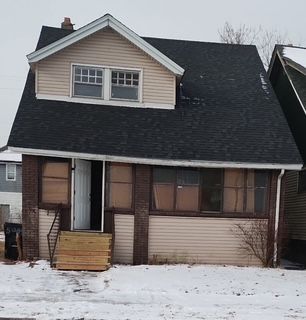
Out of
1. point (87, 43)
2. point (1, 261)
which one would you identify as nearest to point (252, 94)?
point (87, 43)

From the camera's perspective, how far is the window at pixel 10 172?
36250mm

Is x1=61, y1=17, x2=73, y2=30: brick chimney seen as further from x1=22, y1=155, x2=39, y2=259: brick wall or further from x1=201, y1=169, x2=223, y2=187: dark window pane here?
x1=201, y1=169, x2=223, y2=187: dark window pane

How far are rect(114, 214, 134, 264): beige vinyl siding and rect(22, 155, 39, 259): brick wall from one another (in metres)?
2.14

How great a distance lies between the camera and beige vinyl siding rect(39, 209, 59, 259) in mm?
12250

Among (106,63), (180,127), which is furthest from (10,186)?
(180,127)

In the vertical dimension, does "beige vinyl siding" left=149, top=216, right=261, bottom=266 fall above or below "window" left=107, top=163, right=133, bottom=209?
below

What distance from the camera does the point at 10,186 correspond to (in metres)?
36.1

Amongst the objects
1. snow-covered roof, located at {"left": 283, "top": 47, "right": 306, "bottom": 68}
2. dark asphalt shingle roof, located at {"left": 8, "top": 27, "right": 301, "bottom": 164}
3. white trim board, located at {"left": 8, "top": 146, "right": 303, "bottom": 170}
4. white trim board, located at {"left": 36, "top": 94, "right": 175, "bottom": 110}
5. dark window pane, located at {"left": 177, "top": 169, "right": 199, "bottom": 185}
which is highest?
snow-covered roof, located at {"left": 283, "top": 47, "right": 306, "bottom": 68}

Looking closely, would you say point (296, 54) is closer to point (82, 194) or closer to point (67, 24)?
point (67, 24)

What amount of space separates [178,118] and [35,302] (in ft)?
24.7

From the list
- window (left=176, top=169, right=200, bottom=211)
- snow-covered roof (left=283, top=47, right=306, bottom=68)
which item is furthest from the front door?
snow-covered roof (left=283, top=47, right=306, bottom=68)

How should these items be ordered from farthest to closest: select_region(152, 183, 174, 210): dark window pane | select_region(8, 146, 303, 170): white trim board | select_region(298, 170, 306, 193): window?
select_region(298, 170, 306, 193): window
select_region(152, 183, 174, 210): dark window pane
select_region(8, 146, 303, 170): white trim board

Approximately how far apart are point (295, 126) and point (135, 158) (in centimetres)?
643

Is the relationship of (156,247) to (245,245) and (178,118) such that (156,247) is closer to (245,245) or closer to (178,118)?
(245,245)
